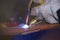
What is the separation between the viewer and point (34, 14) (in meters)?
0.96

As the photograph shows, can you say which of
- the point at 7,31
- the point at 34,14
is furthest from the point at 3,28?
the point at 34,14

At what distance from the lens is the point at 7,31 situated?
74cm

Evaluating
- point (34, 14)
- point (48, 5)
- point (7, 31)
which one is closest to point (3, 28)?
point (7, 31)

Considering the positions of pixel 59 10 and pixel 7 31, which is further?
pixel 59 10

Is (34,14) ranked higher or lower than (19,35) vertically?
higher

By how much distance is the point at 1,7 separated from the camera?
34.0 inches

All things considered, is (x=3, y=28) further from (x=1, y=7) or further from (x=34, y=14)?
(x=34, y=14)

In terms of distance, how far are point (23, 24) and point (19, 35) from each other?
0.32 feet

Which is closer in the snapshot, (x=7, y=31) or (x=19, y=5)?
(x=7, y=31)

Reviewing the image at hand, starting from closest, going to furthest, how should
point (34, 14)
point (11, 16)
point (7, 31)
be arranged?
point (7, 31)
point (11, 16)
point (34, 14)

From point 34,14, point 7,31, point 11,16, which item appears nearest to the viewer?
point 7,31

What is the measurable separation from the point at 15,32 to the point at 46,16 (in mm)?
286

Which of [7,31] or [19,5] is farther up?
[19,5]

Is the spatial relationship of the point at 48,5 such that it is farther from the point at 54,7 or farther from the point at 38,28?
the point at 38,28
